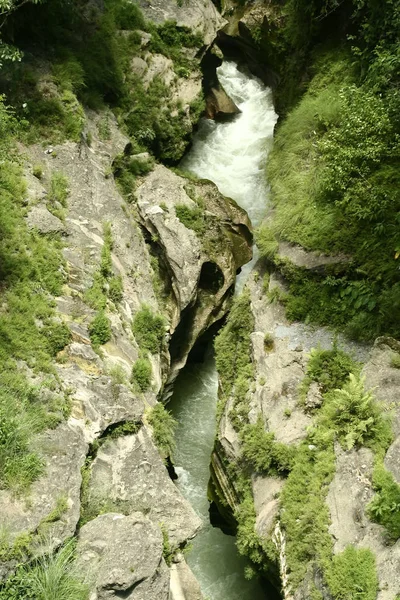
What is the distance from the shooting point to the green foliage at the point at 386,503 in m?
8.66

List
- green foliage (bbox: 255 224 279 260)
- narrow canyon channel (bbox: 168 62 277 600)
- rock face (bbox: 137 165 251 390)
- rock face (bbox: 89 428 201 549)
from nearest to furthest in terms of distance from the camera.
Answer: rock face (bbox: 89 428 201 549) < narrow canyon channel (bbox: 168 62 277 600) < green foliage (bbox: 255 224 279 260) < rock face (bbox: 137 165 251 390)

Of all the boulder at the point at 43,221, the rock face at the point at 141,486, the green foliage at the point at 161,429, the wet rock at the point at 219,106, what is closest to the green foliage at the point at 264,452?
the green foliage at the point at 161,429

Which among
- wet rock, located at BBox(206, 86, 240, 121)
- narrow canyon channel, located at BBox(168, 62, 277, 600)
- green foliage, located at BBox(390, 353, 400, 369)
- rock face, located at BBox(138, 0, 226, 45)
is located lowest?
narrow canyon channel, located at BBox(168, 62, 277, 600)

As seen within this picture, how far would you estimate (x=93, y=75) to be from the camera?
53.1 feet

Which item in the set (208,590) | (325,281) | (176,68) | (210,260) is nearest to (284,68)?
(176,68)

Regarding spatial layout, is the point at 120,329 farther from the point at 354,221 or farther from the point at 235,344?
the point at 354,221

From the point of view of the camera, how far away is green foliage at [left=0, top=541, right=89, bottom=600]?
26.1 ft

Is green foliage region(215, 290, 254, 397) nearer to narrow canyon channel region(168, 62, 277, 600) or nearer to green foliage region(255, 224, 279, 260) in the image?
green foliage region(255, 224, 279, 260)

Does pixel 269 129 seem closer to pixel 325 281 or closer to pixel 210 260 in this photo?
pixel 210 260

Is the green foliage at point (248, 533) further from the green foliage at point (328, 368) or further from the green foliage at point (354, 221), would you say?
the green foliage at point (354, 221)

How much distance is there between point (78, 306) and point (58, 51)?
302 inches

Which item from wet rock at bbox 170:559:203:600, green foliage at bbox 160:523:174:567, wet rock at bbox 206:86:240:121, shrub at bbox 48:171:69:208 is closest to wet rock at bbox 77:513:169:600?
green foliage at bbox 160:523:174:567

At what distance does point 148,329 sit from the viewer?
1284 cm

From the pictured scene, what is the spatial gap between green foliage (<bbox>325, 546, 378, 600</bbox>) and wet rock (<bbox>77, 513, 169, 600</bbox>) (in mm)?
2427
